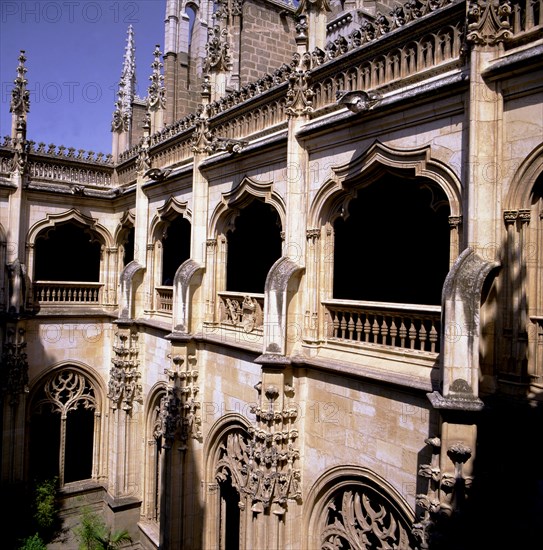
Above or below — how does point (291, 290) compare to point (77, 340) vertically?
above

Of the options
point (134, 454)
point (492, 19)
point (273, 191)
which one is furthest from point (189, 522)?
point (492, 19)

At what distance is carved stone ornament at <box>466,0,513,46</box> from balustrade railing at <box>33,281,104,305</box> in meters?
14.5

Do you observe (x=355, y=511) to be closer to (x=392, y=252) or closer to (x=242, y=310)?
(x=242, y=310)

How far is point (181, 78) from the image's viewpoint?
21.1 meters

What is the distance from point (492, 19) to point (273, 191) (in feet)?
16.2

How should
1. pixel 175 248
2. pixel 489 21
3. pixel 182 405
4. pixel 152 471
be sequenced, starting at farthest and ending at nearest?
pixel 175 248 → pixel 152 471 → pixel 182 405 → pixel 489 21

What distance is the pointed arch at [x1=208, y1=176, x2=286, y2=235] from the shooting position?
10227 mm

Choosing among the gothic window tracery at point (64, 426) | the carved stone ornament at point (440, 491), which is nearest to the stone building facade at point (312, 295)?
the carved stone ornament at point (440, 491)

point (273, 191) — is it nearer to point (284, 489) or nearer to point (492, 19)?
point (492, 19)

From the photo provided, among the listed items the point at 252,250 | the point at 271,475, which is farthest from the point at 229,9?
the point at 271,475

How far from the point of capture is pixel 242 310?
1130cm

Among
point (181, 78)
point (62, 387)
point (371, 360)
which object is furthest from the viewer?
point (181, 78)

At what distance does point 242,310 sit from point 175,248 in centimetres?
739

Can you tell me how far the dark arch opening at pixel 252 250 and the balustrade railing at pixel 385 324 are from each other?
197 inches
